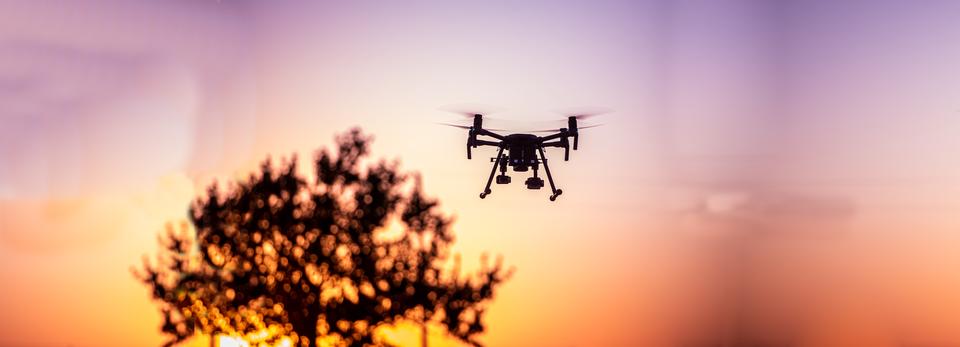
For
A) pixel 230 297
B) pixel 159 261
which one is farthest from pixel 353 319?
pixel 159 261

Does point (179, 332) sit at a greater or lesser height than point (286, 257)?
lesser

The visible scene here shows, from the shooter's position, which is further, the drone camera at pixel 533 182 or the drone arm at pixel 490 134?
the drone arm at pixel 490 134

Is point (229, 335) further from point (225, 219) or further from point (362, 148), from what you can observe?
point (362, 148)

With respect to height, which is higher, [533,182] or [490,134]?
[490,134]

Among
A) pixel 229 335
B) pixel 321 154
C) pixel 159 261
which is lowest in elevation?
pixel 229 335

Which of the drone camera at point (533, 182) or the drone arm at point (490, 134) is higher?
the drone arm at point (490, 134)

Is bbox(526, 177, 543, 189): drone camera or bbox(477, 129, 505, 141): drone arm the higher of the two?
bbox(477, 129, 505, 141): drone arm

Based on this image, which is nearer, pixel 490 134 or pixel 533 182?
pixel 533 182

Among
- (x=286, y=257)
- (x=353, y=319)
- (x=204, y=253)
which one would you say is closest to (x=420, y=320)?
(x=353, y=319)

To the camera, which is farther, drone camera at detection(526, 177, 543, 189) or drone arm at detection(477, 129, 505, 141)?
drone arm at detection(477, 129, 505, 141)
